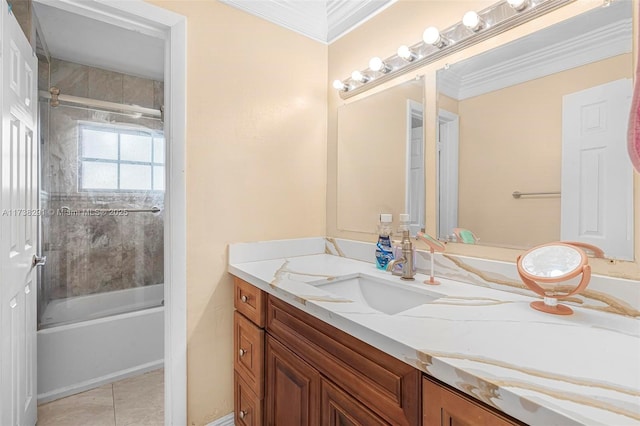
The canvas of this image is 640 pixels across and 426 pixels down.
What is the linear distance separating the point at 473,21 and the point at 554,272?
914 millimetres

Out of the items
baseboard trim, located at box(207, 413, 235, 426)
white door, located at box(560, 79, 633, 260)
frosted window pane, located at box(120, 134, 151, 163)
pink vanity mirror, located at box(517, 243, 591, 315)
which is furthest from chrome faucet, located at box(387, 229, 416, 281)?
frosted window pane, located at box(120, 134, 151, 163)

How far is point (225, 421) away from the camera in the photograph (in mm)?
1515

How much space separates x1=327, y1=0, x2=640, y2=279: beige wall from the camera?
0.95m

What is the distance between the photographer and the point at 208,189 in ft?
4.85

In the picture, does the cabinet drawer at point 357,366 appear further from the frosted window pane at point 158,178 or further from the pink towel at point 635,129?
the frosted window pane at point 158,178

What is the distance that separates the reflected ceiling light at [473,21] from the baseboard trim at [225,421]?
202cm

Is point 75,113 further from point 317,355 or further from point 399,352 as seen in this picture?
point 399,352

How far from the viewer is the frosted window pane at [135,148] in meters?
2.43

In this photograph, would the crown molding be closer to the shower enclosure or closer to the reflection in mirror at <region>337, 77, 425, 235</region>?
the reflection in mirror at <region>337, 77, 425, 235</region>

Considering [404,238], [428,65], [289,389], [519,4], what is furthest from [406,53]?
[289,389]

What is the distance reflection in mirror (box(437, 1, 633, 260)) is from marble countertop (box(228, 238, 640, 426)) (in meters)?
0.26

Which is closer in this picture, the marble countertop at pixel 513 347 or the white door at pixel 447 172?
the marble countertop at pixel 513 347

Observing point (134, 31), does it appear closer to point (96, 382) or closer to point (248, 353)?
point (248, 353)

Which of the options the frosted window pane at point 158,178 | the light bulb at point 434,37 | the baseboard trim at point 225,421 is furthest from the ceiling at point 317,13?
the baseboard trim at point 225,421
